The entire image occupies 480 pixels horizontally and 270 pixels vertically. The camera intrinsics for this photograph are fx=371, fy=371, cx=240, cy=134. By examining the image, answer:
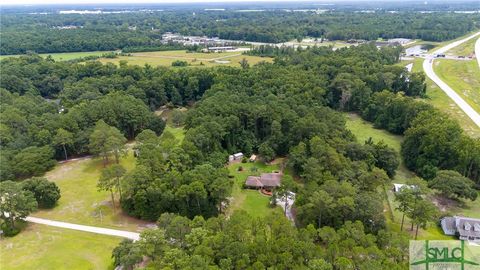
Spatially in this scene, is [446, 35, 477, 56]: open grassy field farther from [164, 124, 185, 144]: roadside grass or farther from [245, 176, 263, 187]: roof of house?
[245, 176, 263, 187]: roof of house

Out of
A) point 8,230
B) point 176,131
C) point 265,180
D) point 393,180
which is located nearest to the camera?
point 8,230

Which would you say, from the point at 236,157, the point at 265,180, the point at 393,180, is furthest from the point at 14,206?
the point at 393,180

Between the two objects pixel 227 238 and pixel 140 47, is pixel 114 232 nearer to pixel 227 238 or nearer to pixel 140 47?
pixel 227 238

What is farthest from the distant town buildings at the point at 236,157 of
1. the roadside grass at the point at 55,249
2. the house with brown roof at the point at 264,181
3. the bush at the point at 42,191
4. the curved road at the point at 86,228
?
the bush at the point at 42,191

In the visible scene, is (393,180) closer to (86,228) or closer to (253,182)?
(253,182)

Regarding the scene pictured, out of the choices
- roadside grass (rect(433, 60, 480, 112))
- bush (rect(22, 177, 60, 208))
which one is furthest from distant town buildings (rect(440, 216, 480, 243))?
bush (rect(22, 177, 60, 208))

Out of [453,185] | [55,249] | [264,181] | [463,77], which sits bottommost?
[55,249]

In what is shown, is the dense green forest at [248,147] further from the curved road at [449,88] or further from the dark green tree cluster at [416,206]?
the curved road at [449,88]
